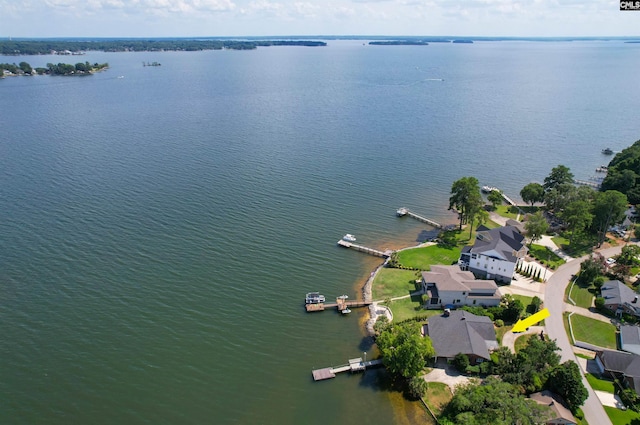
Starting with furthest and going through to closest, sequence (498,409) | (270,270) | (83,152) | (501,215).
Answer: (83,152) < (501,215) < (270,270) < (498,409)

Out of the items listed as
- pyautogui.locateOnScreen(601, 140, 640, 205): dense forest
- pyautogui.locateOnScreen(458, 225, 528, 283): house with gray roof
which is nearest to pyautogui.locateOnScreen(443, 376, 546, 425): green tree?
pyautogui.locateOnScreen(458, 225, 528, 283): house with gray roof

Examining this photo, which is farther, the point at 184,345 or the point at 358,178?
the point at 358,178

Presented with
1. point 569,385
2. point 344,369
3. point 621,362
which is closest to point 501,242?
point 621,362

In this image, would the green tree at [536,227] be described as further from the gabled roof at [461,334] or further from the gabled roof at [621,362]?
the gabled roof at [621,362]

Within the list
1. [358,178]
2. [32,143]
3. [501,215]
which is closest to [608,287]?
[501,215]

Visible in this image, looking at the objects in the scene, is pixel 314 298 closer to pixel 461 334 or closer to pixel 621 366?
pixel 461 334

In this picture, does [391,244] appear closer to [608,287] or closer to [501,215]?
[501,215]

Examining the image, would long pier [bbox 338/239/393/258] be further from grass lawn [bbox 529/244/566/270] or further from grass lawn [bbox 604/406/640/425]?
grass lawn [bbox 604/406/640/425]
